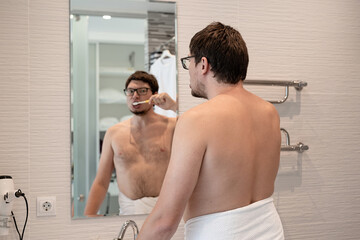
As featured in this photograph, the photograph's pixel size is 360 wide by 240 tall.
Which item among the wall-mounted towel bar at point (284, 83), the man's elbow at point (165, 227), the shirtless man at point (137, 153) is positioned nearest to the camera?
the man's elbow at point (165, 227)

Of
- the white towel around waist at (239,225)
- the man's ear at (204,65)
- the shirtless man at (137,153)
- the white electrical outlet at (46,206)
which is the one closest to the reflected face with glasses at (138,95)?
the shirtless man at (137,153)

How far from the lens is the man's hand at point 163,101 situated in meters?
2.22

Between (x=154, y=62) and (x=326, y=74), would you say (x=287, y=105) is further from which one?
(x=154, y=62)

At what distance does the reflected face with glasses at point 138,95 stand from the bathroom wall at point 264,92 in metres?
0.18

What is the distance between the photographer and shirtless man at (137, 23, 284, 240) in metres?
1.40

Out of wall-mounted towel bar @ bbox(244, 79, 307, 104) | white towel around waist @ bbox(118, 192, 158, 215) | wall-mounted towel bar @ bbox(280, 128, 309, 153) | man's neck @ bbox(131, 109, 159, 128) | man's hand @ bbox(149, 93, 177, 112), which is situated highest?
wall-mounted towel bar @ bbox(244, 79, 307, 104)

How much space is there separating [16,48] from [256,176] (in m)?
1.28

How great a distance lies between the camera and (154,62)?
223cm

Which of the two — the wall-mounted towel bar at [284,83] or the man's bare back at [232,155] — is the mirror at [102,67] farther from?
the man's bare back at [232,155]

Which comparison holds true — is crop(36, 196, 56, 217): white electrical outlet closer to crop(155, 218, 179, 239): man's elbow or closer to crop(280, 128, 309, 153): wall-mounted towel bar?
crop(155, 218, 179, 239): man's elbow

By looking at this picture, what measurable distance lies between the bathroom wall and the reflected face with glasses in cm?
18

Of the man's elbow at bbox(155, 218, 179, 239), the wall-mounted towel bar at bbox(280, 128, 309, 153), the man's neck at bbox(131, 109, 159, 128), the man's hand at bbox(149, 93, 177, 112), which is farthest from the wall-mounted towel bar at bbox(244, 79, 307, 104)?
the man's elbow at bbox(155, 218, 179, 239)

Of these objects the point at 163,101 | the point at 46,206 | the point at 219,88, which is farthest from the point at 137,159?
the point at 219,88

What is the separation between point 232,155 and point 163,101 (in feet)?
2.87
